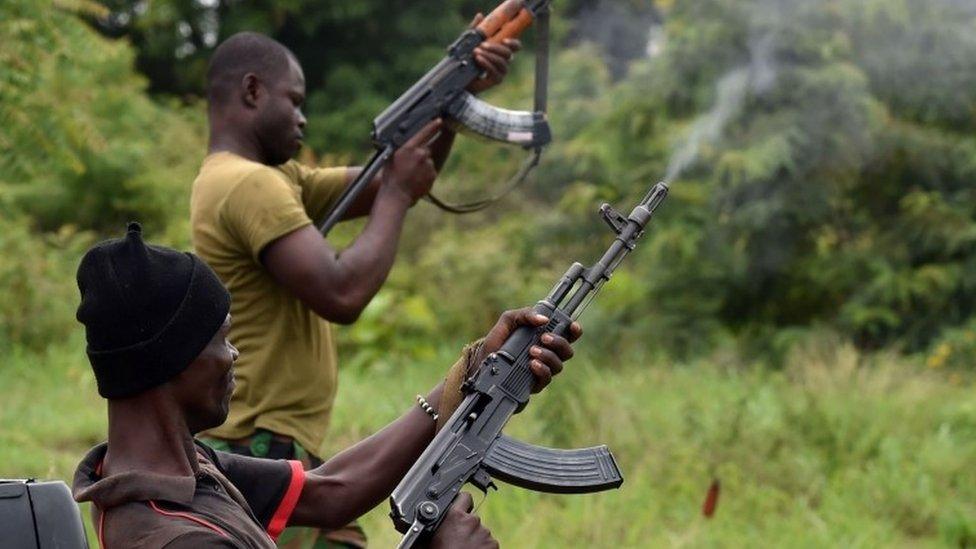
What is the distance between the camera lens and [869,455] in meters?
6.59

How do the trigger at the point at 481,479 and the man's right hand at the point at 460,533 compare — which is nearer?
the man's right hand at the point at 460,533

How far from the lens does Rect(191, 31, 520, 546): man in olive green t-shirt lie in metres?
3.62

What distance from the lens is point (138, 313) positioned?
222cm

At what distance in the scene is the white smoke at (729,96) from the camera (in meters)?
8.48

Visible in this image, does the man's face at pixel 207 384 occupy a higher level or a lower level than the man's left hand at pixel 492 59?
lower

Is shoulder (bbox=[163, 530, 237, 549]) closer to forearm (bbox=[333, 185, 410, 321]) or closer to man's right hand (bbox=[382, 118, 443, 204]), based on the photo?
forearm (bbox=[333, 185, 410, 321])

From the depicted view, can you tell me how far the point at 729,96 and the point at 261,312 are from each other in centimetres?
532

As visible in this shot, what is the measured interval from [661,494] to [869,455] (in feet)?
3.40

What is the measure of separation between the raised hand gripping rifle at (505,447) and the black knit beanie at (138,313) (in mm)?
487

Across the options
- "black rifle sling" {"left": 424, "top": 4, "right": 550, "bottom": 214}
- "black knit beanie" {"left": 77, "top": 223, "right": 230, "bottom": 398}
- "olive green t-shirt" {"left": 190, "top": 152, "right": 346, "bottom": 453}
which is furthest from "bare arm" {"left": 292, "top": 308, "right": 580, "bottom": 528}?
"black rifle sling" {"left": 424, "top": 4, "right": 550, "bottom": 214}

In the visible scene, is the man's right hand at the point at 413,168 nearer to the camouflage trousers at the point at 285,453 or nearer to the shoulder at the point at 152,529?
the camouflage trousers at the point at 285,453

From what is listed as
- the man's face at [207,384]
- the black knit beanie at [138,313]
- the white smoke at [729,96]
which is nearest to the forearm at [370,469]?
the man's face at [207,384]

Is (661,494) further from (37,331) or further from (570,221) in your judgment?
(37,331)

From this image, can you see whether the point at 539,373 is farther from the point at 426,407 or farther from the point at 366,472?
the point at 366,472
